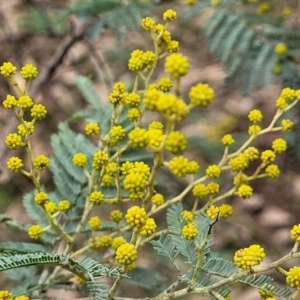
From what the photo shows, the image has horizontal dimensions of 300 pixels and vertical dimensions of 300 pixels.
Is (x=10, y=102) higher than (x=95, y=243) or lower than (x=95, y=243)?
higher

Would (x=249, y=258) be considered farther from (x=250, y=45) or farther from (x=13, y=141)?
(x=250, y=45)

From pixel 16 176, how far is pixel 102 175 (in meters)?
1.29

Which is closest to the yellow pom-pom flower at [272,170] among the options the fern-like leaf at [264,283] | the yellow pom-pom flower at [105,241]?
the fern-like leaf at [264,283]

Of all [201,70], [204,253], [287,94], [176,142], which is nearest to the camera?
[176,142]

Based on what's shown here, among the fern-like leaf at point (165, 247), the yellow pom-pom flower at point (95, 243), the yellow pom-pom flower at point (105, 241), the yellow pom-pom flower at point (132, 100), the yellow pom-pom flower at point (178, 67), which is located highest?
the yellow pom-pom flower at point (178, 67)

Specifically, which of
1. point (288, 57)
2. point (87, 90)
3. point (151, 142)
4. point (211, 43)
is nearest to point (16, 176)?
point (87, 90)

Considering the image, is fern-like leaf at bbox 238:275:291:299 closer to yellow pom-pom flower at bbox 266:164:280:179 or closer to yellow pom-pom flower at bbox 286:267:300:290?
yellow pom-pom flower at bbox 286:267:300:290

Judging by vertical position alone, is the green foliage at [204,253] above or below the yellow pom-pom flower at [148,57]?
below

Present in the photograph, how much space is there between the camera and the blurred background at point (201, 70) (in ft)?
5.18

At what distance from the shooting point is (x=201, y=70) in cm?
283

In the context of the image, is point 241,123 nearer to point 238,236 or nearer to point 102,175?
point 238,236

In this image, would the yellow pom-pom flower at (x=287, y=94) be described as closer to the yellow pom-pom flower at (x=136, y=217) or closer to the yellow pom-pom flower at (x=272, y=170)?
the yellow pom-pom flower at (x=272, y=170)

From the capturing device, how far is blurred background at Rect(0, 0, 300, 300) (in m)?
→ 1.58

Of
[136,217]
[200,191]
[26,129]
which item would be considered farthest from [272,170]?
[26,129]
